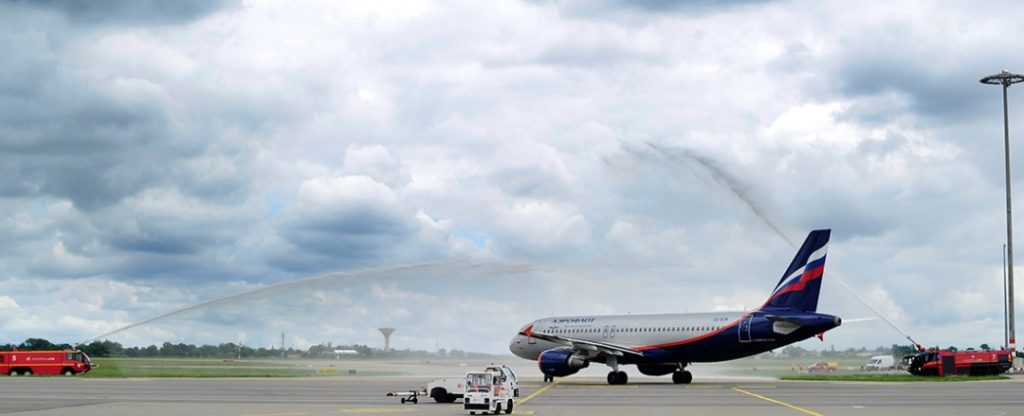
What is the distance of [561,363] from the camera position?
66.3m

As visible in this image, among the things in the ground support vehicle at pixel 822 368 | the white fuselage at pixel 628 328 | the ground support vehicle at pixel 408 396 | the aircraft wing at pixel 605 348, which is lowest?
the ground support vehicle at pixel 822 368

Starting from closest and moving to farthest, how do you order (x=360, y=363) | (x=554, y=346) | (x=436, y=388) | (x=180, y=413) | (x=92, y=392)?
(x=180, y=413) < (x=436, y=388) < (x=92, y=392) < (x=554, y=346) < (x=360, y=363)

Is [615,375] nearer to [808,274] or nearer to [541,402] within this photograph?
[808,274]

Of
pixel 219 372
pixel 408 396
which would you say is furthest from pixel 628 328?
pixel 219 372

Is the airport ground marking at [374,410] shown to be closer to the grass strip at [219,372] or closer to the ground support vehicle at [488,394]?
the ground support vehicle at [488,394]

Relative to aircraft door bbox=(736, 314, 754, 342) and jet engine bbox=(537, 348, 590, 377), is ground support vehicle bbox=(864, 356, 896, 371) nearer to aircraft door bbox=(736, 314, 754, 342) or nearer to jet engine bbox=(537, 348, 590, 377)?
aircraft door bbox=(736, 314, 754, 342)

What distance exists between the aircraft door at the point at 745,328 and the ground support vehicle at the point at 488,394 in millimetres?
27803

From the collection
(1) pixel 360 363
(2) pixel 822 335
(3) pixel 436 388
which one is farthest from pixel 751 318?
(1) pixel 360 363

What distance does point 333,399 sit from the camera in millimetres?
46906

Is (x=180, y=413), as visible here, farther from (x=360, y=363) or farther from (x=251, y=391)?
(x=360, y=363)

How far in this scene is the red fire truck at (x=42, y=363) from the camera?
283ft

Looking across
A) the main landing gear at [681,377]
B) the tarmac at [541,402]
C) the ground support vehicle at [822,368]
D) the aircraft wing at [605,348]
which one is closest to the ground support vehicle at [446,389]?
the tarmac at [541,402]

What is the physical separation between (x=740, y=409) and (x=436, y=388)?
1424cm

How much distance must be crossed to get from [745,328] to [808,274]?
4.95m
